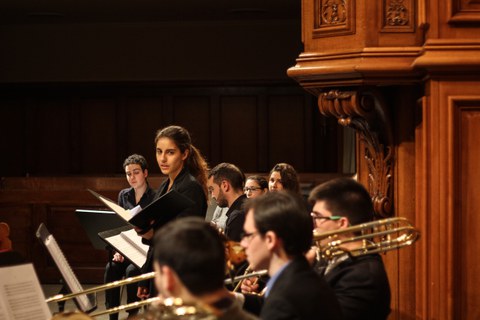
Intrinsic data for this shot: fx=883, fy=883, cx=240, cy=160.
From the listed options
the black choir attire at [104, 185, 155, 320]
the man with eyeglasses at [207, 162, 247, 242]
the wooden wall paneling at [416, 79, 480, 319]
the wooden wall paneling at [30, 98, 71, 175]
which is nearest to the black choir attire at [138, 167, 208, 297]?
the man with eyeglasses at [207, 162, 247, 242]

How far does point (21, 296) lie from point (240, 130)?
33.5 feet

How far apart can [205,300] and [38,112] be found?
11380 mm

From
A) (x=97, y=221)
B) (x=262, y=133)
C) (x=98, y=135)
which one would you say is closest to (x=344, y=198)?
(x=97, y=221)

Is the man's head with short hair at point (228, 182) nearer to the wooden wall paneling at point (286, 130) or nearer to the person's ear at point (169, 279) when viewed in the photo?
the person's ear at point (169, 279)

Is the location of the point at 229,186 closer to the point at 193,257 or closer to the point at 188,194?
the point at 188,194

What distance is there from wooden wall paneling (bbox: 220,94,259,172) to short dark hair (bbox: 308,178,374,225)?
32.8 ft

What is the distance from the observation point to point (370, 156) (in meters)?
3.64

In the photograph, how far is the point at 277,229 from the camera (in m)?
2.37

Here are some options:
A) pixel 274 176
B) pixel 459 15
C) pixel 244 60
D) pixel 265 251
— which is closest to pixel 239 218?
pixel 274 176

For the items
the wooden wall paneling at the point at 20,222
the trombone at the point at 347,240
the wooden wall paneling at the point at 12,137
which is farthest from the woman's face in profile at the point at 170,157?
the wooden wall paneling at the point at 12,137

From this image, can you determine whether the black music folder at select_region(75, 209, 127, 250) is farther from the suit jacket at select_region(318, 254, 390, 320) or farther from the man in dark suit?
the man in dark suit

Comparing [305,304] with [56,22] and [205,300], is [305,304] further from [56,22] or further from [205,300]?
[56,22]

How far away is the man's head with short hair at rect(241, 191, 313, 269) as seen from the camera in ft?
7.78

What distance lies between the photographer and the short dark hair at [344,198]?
2.87m
